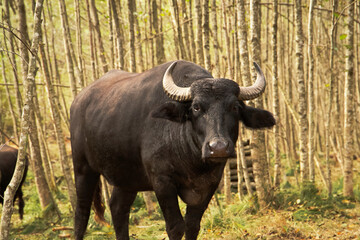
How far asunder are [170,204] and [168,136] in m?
0.68

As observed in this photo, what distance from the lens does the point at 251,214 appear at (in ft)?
20.7

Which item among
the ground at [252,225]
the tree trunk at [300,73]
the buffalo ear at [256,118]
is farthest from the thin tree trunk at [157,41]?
the buffalo ear at [256,118]

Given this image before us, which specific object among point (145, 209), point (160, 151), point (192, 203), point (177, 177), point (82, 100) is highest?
point (82, 100)

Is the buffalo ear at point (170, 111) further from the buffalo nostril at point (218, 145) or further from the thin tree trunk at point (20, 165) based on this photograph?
the thin tree trunk at point (20, 165)

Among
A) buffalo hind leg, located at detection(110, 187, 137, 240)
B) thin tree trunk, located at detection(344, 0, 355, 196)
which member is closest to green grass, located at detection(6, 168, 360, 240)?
thin tree trunk, located at detection(344, 0, 355, 196)


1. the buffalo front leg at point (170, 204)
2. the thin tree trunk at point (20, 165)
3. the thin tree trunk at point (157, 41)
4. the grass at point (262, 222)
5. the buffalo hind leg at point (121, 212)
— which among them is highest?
the thin tree trunk at point (157, 41)

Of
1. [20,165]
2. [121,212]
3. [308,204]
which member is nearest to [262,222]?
[308,204]

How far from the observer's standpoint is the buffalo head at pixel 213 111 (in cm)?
353

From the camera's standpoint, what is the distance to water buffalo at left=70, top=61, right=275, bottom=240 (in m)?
3.84

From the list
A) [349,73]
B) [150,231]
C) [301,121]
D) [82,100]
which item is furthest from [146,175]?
[349,73]

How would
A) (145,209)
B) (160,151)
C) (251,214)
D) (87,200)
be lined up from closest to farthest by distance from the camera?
1. (160,151)
2. (87,200)
3. (251,214)
4. (145,209)

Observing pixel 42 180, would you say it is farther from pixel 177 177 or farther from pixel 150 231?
pixel 177 177

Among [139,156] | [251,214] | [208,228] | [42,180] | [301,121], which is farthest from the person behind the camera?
[42,180]

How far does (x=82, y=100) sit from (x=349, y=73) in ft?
15.2
